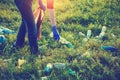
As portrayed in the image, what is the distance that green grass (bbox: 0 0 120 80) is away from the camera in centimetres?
445

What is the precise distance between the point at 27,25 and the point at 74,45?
125 centimetres

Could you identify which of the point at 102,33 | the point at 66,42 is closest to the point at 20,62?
the point at 66,42

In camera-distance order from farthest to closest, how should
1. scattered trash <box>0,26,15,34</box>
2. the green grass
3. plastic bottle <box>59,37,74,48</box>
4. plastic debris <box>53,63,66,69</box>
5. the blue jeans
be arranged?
scattered trash <box>0,26,15,34</box> < plastic bottle <box>59,37,74,48</box> < plastic debris <box>53,63,66,69</box> < the green grass < the blue jeans

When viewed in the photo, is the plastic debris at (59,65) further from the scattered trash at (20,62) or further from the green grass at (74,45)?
the scattered trash at (20,62)

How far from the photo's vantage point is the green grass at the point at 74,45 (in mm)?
4453

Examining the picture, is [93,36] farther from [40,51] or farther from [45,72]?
[45,72]

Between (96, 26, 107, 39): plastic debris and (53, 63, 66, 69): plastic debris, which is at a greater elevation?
(96, 26, 107, 39): plastic debris

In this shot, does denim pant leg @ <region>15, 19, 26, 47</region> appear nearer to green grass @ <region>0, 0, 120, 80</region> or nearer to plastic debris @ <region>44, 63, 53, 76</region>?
green grass @ <region>0, 0, 120, 80</region>

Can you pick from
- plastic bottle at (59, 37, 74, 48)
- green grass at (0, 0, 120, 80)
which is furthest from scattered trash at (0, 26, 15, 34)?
plastic bottle at (59, 37, 74, 48)

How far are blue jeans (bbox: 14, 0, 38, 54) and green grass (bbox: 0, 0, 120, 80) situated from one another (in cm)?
17

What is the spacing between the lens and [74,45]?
5.29 metres

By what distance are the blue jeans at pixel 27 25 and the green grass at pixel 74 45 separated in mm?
166

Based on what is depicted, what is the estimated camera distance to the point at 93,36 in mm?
5684

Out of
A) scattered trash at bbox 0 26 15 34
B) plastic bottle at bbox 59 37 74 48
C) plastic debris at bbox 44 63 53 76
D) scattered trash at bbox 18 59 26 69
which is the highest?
scattered trash at bbox 0 26 15 34
